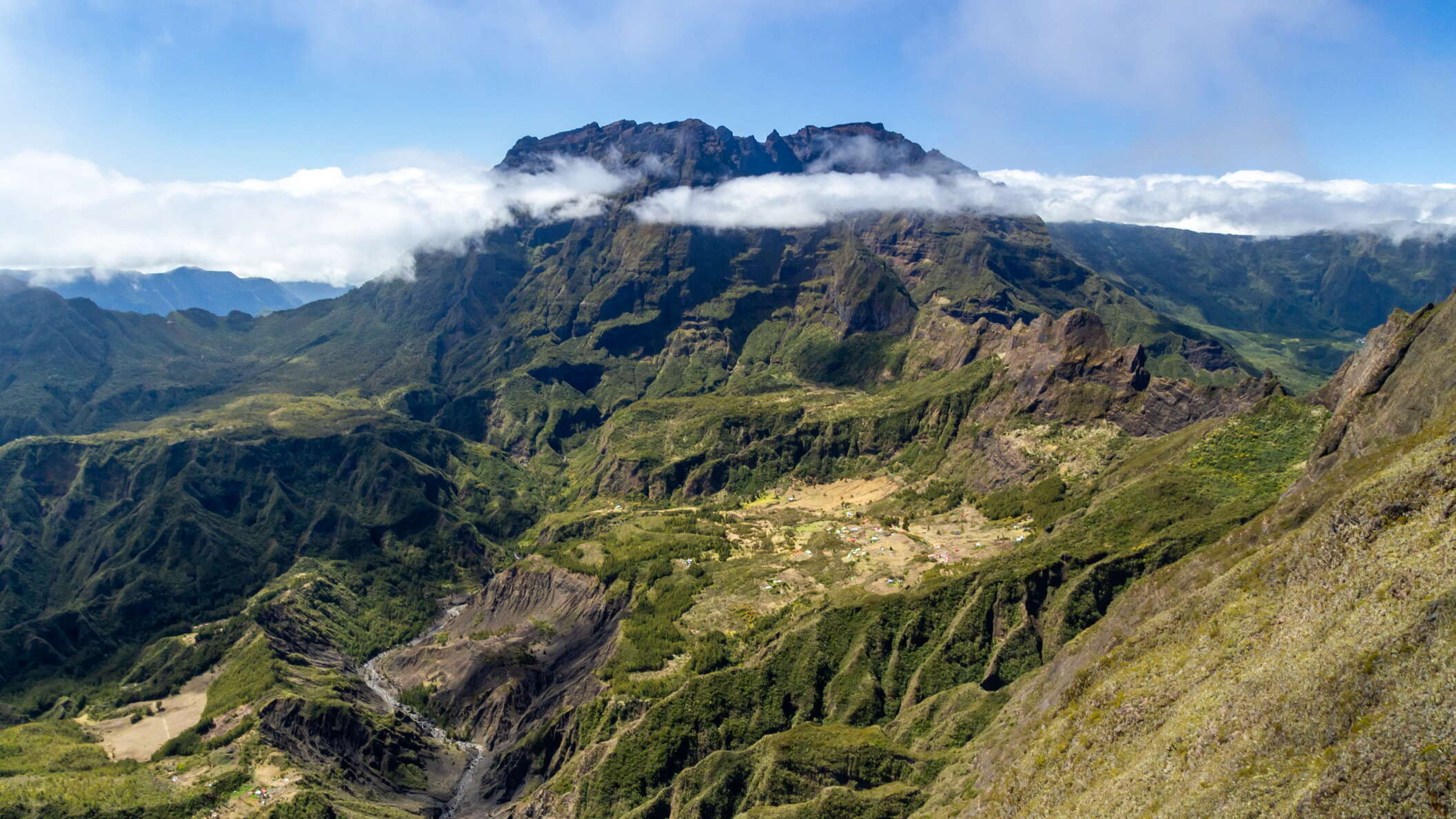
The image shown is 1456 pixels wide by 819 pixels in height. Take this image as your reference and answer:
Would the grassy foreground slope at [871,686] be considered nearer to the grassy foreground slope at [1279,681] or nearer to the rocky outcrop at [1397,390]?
the rocky outcrop at [1397,390]

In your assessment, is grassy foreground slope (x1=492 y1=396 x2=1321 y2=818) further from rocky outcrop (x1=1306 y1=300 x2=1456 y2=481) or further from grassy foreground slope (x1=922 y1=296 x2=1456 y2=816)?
grassy foreground slope (x1=922 y1=296 x2=1456 y2=816)

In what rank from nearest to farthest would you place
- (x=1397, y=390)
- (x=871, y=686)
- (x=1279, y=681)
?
(x=1279, y=681) < (x=1397, y=390) < (x=871, y=686)

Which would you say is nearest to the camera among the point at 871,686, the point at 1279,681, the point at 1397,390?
the point at 1279,681

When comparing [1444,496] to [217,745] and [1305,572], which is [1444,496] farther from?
[217,745]

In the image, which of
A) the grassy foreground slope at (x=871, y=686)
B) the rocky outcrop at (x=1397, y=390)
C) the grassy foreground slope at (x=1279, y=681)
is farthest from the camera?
the grassy foreground slope at (x=871, y=686)

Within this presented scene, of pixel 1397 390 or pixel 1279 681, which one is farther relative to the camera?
pixel 1397 390

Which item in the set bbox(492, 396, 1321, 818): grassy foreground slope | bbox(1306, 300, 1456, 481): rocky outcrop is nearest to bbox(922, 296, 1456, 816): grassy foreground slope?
bbox(1306, 300, 1456, 481): rocky outcrop

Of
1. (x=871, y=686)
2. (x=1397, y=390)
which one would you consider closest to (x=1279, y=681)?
(x=1397, y=390)

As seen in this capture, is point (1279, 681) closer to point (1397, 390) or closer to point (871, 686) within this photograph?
point (1397, 390)

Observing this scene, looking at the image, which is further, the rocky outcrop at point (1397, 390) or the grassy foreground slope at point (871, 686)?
the grassy foreground slope at point (871, 686)

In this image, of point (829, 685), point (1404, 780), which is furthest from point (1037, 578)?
point (1404, 780)

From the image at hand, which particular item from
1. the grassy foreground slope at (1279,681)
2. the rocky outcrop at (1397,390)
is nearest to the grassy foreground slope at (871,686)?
the rocky outcrop at (1397,390)

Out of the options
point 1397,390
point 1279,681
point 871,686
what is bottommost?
point 871,686
